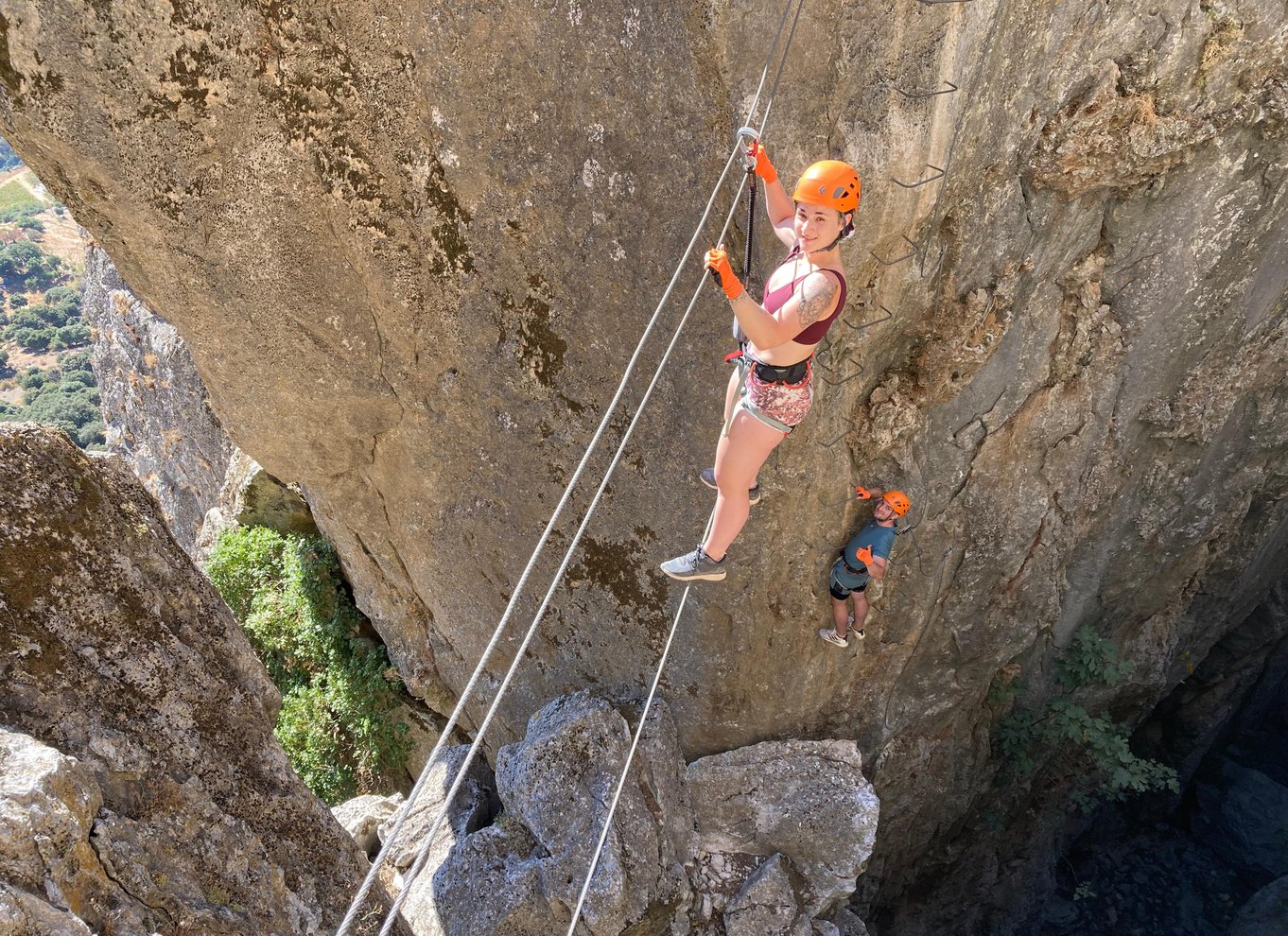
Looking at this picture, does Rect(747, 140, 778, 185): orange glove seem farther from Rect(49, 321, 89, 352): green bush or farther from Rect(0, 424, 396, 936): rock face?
Rect(49, 321, 89, 352): green bush

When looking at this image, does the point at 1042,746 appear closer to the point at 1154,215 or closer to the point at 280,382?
the point at 1154,215

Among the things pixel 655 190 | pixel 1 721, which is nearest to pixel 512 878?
pixel 1 721

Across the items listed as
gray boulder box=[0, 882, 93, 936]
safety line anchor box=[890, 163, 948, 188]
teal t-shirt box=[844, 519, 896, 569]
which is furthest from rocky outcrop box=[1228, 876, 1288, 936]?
gray boulder box=[0, 882, 93, 936]

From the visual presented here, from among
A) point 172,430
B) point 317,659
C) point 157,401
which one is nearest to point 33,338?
point 157,401

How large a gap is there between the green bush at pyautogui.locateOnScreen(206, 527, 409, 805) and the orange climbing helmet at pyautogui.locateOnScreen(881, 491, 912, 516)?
657 cm

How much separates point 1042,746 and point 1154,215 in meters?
5.92

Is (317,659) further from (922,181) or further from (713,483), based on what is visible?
(922,181)

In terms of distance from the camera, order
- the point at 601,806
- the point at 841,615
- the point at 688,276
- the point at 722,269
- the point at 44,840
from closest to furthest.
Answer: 1. the point at 44,840
2. the point at 722,269
3. the point at 688,276
4. the point at 841,615
5. the point at 601,806

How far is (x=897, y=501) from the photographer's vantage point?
5.43m

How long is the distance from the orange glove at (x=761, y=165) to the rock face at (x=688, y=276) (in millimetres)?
285

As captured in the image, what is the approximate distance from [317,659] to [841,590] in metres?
7.12

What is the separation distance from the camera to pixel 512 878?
630 centimetres

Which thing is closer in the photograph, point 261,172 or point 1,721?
point 1,721

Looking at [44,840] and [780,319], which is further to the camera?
[780,319]
